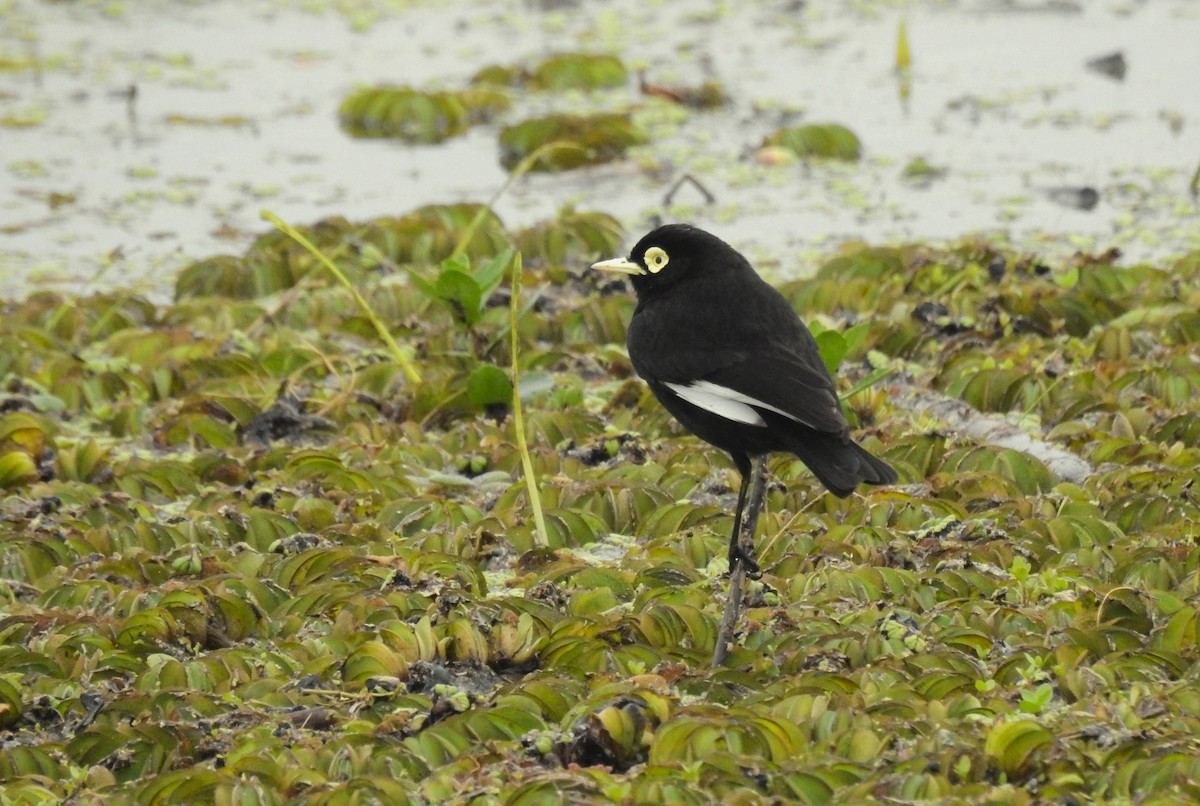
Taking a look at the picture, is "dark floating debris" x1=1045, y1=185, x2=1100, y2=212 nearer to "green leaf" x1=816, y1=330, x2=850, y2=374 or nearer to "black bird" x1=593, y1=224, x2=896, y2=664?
"green leaf" x1=816, y1=330, x2=850, y2=374

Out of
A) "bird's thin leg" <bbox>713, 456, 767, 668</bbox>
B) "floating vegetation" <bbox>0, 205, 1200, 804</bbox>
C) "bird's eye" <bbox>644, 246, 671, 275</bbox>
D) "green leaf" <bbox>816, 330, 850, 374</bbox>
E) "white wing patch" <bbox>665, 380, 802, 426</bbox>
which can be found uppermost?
"bird's eye" <bbox>644, 246, 671, 275</bbox>

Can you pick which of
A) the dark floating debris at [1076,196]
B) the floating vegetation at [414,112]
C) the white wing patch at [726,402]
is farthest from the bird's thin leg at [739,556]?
the floating vegetation at [414,112]

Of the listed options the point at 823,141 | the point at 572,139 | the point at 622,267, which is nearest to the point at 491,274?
the point at 622,267

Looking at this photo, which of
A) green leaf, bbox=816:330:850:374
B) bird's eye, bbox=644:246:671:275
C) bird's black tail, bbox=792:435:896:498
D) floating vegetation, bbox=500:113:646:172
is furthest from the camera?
floating vegetation, bbox=500:113:646:172

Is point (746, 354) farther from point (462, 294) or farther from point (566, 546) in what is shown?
point (462, 294)

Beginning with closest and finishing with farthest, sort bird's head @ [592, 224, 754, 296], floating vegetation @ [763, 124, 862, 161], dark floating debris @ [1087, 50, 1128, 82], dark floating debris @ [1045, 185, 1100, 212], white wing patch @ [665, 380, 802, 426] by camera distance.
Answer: white wing patch @ [665, 380, 802, 426] → bird's head @ [592, 224, 754, 296] → dark floating debris @ [1045, 185, 1100, 212] → floating vegetation @ [763, 124, 862, 161] → dark floating debris @ [1087, 50, 1128, 82]

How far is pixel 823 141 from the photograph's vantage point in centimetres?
1057

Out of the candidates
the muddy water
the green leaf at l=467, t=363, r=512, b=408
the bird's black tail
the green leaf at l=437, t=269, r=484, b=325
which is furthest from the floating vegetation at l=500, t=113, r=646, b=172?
the bird's black tail

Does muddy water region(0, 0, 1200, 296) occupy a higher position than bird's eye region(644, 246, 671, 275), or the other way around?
bird's eye region(644, 246, 671, 275)

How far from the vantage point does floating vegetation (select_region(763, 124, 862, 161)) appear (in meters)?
10.6

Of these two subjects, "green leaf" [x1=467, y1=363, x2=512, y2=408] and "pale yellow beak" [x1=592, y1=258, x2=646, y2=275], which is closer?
"pale yellow beak" [x1=592, y1=258, x2=646, y2=275]

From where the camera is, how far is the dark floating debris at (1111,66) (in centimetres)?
1174

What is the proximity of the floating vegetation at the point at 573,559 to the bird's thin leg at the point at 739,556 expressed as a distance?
0.29 ft

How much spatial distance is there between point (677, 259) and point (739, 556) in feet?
3.52
